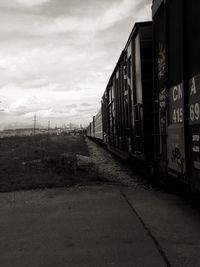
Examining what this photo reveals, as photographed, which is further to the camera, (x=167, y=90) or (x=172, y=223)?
(x=167, y=90)

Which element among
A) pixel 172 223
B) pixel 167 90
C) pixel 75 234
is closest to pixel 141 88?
pixel 167 90

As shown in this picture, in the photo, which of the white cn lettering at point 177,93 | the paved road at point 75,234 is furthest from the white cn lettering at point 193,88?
the paved road at point 75,234

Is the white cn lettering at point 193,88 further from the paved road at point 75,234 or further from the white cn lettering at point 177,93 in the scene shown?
the paved road at point 75,234

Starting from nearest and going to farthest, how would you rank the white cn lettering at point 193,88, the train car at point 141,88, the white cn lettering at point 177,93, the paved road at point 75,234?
the paved road at point 75,234
the white cn lettering at point 193,88
the white cn lettering at point 177,93
the train car at point 141,88

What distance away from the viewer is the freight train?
6438mm

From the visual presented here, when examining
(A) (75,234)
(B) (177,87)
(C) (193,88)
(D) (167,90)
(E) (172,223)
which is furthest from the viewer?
(D) (167,90)

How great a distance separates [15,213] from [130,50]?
511cm

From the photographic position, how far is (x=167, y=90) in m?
8.01

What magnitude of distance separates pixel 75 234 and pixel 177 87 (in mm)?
2763

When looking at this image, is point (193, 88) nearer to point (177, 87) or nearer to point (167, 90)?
point (177, 87)

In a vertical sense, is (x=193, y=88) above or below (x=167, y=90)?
below

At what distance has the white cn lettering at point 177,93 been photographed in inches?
278

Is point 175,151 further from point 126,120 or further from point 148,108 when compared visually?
point 126,120

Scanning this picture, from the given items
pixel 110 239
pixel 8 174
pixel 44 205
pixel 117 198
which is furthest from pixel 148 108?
pixel 8 174
